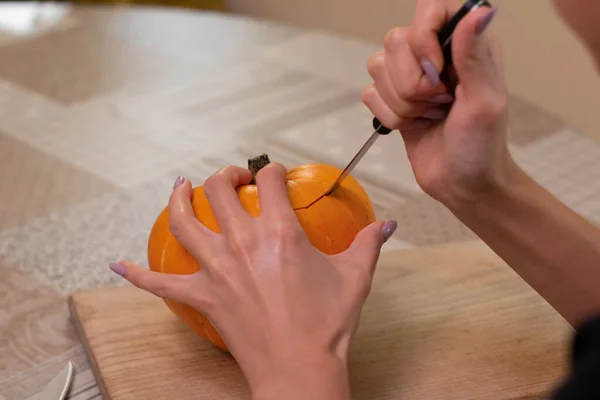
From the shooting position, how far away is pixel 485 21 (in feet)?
1.94

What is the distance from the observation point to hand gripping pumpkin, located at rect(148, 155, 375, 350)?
2.37 ft

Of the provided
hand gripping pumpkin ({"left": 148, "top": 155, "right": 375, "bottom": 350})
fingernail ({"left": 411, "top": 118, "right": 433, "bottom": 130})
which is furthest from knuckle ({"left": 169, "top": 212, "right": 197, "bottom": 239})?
fingernail ({"left": 411, "top": 118, "right": 433, "bottom": 130})

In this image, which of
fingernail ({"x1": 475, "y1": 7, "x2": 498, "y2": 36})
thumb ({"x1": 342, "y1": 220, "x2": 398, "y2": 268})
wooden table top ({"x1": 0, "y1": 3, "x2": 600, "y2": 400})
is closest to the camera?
fingernail ({"x1": 475, "y1": 7, "x2": 498, "y2": 36})

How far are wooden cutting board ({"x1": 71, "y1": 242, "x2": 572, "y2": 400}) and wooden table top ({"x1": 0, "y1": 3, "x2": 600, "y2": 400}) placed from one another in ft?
0.20

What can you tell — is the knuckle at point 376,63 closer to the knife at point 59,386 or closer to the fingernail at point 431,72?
the fingernail at point 431,72

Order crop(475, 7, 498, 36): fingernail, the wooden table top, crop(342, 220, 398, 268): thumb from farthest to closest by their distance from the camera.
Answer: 1. the wooden table top
2. crop(342, 220, 398, 268): thumb
3. crop(475, 7, 498, 36): fingernail

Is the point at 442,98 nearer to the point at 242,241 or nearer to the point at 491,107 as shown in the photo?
the point at 491,107

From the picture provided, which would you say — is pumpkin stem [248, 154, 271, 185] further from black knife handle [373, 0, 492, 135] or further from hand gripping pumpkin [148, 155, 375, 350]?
black knife handle [373, 0, 492, 135]

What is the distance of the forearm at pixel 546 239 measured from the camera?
0.73 m

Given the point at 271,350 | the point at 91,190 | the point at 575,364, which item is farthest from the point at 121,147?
the point at 575,364

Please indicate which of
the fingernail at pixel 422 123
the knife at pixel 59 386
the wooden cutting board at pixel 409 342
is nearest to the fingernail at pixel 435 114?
the fingernail at pixel 422 123

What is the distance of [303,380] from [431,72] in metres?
0.28

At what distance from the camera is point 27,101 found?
1.46 metres


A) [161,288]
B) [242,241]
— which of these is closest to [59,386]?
[161,288]
